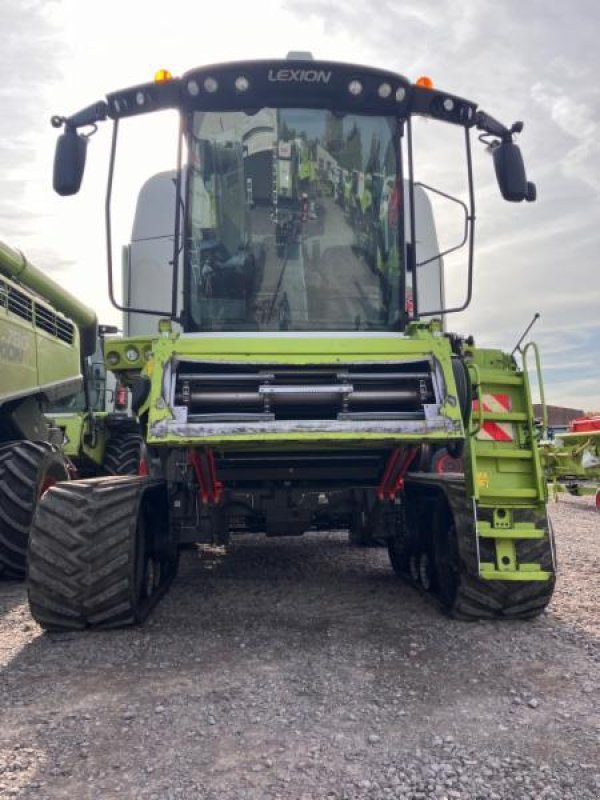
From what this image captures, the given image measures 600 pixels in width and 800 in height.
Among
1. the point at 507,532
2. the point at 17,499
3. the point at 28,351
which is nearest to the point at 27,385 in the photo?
the point at 28,351

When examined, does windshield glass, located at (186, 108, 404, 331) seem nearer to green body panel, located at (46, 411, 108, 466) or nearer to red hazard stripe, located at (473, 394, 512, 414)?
red hazard stripe, located at (473, 394, 512, 414)

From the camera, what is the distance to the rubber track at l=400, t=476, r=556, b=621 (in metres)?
4.31

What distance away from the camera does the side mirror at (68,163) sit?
464 centimetres

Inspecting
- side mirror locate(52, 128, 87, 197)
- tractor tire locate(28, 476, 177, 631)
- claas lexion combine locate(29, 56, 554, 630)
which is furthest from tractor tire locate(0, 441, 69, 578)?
side mirror locate(52, 128, 87, 197)

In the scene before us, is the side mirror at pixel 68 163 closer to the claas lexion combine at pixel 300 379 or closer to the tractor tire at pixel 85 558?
the claas lexion combine at pixel 300 379

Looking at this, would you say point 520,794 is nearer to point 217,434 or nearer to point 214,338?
point 217,434

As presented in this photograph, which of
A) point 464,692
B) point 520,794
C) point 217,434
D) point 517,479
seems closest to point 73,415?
point 217,434

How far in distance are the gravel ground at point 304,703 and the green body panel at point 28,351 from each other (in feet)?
6.43

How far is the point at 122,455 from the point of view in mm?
9242

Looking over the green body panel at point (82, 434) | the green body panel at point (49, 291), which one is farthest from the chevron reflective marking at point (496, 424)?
the green body panel at point (82, 434)

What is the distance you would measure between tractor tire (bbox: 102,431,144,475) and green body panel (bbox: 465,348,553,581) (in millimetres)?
5645

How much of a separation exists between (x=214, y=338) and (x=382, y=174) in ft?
5.75

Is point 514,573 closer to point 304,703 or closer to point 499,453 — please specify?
point 499,453

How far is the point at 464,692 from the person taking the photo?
11.0ft
